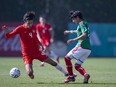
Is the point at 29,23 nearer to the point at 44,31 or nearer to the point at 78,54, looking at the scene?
the point at 78,54

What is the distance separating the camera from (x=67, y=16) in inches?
1608

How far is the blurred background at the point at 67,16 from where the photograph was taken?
3503 centimetres

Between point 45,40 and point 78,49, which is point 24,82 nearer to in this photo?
point 78,49

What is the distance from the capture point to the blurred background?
35.0m

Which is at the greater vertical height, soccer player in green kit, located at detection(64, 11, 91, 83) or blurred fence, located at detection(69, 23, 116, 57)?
blurred fence, located at detection(69, 23, 116, 57)

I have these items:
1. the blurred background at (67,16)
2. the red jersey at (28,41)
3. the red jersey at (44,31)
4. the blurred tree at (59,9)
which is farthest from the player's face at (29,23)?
the blurred tree at (59,9)

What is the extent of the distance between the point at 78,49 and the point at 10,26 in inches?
729

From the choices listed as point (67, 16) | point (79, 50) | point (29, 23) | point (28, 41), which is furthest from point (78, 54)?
point (67, 16)

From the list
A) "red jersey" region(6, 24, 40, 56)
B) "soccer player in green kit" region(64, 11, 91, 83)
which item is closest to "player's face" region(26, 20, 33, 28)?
"red jersey" region(6, 24, 40, 56)

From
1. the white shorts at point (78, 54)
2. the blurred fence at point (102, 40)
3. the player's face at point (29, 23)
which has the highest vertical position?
the blurred fence at point (102, 40)

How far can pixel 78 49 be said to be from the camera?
16.0 m

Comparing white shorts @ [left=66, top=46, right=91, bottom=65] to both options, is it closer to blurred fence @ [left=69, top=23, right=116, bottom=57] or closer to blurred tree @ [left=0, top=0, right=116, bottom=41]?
blurred fence @ [left=69, top=23, right=116, bottom=57]

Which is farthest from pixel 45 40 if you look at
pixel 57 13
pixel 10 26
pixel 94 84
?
pixel 57 13

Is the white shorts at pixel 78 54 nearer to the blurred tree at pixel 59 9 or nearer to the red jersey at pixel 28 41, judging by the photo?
the red jersey at pixel 28 41
